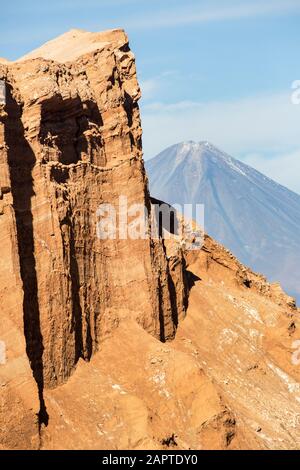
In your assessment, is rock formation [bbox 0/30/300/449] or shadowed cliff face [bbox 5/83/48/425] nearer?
rock formation [bbox 0/30/300/449]

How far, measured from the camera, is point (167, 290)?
5019 centimetres

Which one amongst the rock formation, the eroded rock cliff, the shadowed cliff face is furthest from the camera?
the eroded rock cliff

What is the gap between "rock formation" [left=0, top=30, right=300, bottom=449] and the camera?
38.5 m

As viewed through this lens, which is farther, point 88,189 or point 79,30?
point 79,30

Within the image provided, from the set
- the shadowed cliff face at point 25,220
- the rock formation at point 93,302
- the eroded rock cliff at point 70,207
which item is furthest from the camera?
the eroded rock cliff at point 70,207

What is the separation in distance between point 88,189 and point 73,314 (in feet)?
20.5

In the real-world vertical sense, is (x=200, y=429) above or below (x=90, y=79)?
below

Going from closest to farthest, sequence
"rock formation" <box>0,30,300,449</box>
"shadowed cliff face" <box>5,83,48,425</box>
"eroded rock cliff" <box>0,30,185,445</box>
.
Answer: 1. "rock formation" <box>0,30,300,449</box>
2. "shadowed cliff face" <box>5,83,48,425</box>
3. "eroded rock cliff" <box>0,30,185,445</box>

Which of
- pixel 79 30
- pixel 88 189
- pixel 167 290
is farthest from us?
pixel 79 30

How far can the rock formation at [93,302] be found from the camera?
126ft

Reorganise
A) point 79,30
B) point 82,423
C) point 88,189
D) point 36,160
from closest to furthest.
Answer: point 82,423 → point 36,160 → point 88,189 → point 79,30

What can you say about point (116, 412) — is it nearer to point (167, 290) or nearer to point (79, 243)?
point (79, 243)

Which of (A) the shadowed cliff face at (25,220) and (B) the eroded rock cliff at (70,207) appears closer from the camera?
(A) the shadowed cliff face at (25,220)
